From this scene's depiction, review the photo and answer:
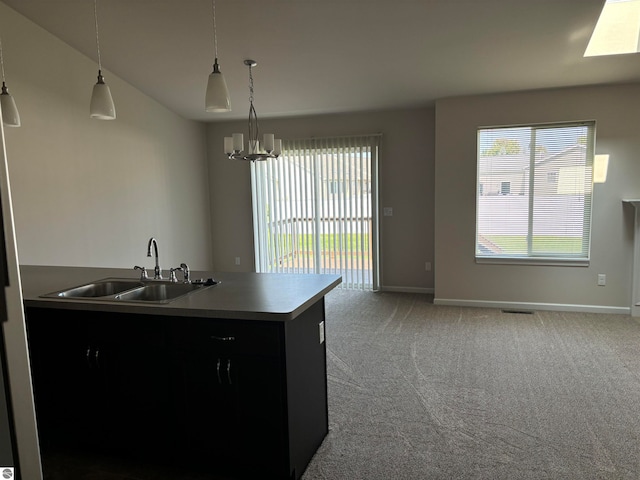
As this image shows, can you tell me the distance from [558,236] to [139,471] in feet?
15.4

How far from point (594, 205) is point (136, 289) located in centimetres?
462

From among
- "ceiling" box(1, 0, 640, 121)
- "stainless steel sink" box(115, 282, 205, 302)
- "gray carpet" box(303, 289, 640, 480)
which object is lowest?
"gray carpet" box(303, 289, 640, 480)

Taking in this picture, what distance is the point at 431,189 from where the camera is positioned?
5871 mm

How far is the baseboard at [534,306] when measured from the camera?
4855 millimetres

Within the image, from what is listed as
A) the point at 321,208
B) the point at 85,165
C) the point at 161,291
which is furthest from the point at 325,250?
the point at 161,291

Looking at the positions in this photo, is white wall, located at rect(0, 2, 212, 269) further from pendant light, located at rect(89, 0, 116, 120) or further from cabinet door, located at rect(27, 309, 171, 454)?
cabinet door, located at rect(27, 309, 171, 454)

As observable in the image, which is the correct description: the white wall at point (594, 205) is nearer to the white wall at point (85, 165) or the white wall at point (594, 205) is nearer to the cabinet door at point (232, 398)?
the white wall at point (85, 165)

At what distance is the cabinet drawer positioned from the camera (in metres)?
2.02

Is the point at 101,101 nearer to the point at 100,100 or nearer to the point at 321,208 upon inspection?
the point at 100,100

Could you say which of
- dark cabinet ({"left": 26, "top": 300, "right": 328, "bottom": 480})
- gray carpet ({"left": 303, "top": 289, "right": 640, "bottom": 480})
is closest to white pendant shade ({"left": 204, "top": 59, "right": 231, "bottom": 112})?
dark cabinet ({"left": 26, "top": 300, "right": 328, "bottom": 480})

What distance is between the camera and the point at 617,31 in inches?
163

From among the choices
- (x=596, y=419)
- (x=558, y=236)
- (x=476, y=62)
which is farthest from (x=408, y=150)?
(x=596, y=419)

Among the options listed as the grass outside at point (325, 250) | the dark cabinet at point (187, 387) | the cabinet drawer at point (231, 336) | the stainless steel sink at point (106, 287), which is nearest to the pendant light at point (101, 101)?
the stainless steel sink at point (106, 287)

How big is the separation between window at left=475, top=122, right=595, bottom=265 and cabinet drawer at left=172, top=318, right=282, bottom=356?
386 centimetres
